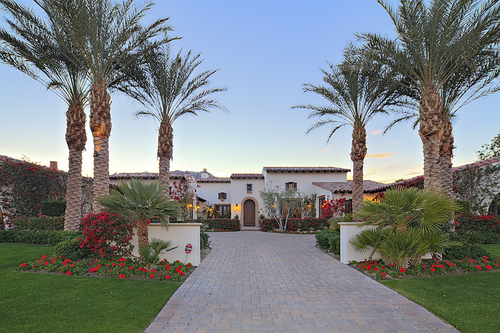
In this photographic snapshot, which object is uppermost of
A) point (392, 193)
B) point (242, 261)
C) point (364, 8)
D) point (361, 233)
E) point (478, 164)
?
point (364, 8)

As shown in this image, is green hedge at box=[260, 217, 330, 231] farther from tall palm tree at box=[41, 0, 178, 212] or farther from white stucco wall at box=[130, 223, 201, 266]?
tall palm tree at box=[41, 0, 178, 212]

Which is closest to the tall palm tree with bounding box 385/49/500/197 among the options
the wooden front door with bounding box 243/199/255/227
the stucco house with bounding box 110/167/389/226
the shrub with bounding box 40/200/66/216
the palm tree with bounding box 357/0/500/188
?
the palm tree with bounding box 357/0/500/188

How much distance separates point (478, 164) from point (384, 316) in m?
12.3

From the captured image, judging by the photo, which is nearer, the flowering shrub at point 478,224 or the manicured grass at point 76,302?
the manicured grass at point 76,302

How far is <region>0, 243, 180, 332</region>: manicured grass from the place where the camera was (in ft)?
12.2

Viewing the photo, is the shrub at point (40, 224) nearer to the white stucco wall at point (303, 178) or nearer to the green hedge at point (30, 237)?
the green hedge at point (30, 237)

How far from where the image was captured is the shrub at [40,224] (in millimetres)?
10641

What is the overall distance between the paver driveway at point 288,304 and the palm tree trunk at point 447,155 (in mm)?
5787

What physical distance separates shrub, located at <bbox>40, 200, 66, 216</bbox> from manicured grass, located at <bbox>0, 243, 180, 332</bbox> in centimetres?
578

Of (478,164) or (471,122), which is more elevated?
(471,122)

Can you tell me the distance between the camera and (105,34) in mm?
8672

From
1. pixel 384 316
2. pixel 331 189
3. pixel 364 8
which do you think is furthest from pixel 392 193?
pixel 331 189

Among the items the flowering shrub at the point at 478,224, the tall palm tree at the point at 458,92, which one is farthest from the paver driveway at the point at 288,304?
the flowering shrub at the point at 478,224

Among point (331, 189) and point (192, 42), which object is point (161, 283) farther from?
point (331, 189)
